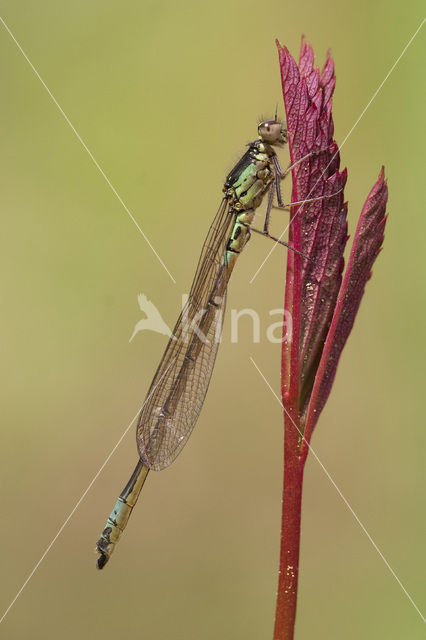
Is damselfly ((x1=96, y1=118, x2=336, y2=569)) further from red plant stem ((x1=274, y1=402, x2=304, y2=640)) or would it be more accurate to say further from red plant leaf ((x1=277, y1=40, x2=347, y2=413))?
red plant stem ((x1=274, y1=402, x2=304, y2=640))

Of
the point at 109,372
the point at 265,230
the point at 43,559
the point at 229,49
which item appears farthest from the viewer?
the point at 229,49

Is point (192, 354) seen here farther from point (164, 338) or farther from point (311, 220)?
point (311, 220)

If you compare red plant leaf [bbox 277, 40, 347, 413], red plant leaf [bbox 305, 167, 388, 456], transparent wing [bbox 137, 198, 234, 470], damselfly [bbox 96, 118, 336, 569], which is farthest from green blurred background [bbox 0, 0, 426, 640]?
red plant leaf [bbox 305, 167, 388, 456]

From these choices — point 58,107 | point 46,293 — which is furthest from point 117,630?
point 58,107

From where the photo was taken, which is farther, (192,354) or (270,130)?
(192,354)

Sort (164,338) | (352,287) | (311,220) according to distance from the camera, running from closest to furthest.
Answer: (352,287)
(311,220)
(164,338)

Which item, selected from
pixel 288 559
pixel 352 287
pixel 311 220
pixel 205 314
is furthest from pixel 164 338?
pixel 288 559

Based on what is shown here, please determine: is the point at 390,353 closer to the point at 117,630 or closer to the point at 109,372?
the point at 109,372
